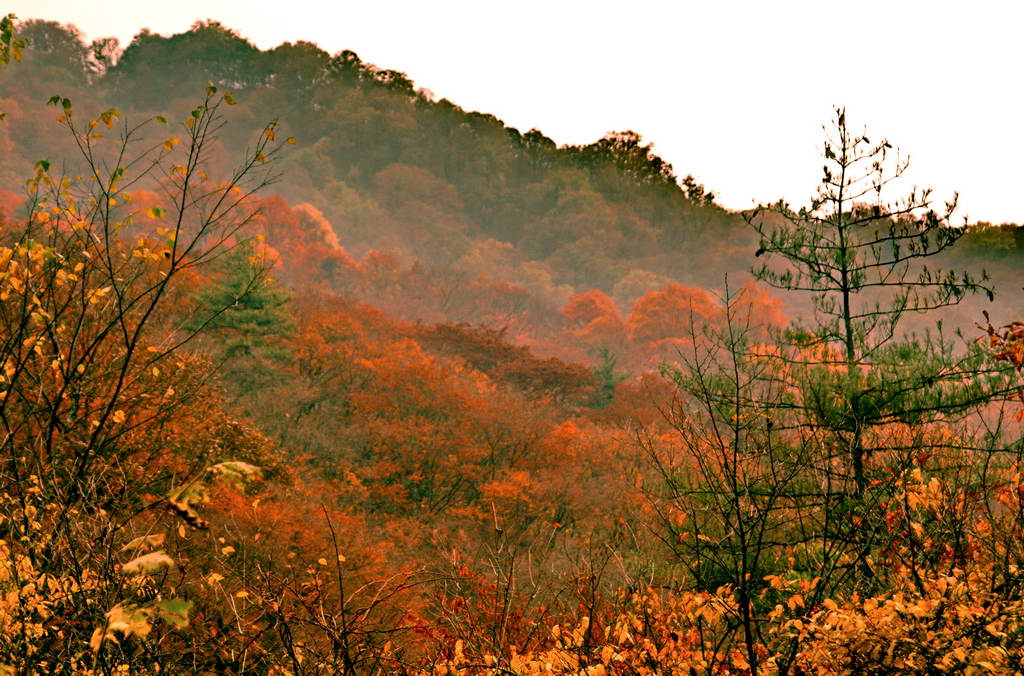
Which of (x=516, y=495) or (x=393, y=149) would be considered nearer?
(x=516, y=495)

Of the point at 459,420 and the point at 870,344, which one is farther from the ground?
the point at 870,344

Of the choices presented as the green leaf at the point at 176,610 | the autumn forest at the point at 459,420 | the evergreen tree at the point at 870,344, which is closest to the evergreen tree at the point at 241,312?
the autumn forest at the point at 459,420

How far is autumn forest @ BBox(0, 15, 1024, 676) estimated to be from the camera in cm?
450

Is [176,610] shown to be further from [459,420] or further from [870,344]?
[459,420]

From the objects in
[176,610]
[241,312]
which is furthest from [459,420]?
[176,610]

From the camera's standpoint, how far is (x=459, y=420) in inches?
993

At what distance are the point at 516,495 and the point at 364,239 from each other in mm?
63812

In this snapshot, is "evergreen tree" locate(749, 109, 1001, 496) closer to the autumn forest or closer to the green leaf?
the autumn forest

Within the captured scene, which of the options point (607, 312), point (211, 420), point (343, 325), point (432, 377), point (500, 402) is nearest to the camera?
point (211, 420)

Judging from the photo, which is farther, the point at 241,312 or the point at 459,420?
the point at 241,312

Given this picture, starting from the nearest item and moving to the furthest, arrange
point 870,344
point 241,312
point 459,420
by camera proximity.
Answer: point 870,344, point 459,420, point 241,312

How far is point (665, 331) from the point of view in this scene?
63719 mm

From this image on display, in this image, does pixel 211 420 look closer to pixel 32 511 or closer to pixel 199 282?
pixel 32 511

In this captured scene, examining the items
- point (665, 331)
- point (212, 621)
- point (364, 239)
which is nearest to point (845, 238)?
point (212, 621)
